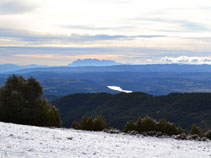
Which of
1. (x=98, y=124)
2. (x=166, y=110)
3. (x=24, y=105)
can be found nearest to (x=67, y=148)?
(x=98, y=124)

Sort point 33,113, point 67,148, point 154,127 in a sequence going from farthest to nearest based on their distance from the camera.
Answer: point 33,113, point 154,127, point 67,148

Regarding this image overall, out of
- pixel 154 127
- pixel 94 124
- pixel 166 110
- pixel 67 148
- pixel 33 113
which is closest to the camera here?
pixel 67 148

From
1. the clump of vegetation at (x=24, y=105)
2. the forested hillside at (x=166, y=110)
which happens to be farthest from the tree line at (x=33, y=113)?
the forested hillside at (x=166, y=110)

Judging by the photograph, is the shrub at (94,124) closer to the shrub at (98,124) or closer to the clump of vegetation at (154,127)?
the shrub at (98,124)

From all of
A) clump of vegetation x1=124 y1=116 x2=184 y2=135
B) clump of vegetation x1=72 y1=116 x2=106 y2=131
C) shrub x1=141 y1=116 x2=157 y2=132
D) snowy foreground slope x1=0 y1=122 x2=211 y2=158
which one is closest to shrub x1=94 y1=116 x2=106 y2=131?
clump of vegetation x1=72 y1=116 x2=106 y2=131

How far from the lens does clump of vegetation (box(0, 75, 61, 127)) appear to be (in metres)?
32.0

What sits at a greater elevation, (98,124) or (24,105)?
(24,105)

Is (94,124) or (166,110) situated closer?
(94,124)

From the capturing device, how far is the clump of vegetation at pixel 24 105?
32000mm

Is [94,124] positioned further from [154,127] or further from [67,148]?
[67,148]

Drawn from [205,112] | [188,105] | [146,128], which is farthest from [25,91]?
[188,105]

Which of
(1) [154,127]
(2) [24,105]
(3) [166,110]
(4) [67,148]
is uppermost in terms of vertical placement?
(2) [24,105]

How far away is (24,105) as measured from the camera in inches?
1277

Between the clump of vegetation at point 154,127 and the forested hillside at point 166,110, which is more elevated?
the clump of vegetation at point 154,127
